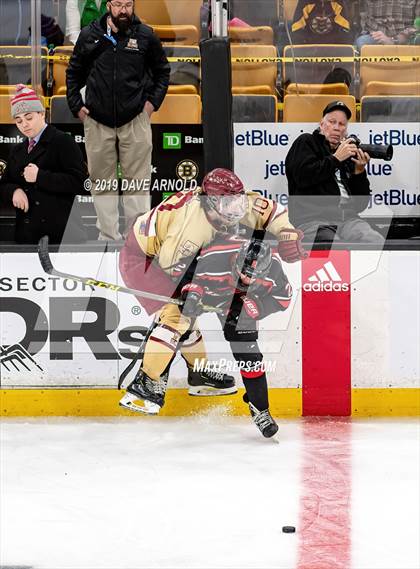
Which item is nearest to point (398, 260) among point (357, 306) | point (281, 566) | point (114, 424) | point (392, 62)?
point (357, 306)

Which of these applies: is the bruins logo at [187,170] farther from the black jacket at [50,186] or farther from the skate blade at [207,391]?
the skate blade at [207,391]

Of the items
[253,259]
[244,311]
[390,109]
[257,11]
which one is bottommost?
[244,311]

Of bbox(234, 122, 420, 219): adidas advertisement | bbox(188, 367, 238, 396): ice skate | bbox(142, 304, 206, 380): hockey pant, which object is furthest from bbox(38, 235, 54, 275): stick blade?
bbox(234, 122, 420, 219): adidas advertisement

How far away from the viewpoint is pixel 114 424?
624 cm

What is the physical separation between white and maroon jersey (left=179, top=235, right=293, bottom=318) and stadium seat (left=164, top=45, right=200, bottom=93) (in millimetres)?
900

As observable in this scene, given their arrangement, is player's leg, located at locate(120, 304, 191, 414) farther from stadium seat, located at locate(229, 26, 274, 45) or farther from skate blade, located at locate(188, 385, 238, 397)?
stadium seat, located at locate(229, 26, 274, 45)

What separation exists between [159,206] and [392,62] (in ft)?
4.64

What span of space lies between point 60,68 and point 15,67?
0.74ft

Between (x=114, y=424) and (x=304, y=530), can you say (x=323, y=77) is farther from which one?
(x=304, y=530)

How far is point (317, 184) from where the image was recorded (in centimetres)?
632

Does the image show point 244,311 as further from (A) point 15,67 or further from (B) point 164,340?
(A) point 15,67

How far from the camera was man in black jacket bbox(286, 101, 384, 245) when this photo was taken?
20.6 feet

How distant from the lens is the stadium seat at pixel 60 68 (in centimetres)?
638

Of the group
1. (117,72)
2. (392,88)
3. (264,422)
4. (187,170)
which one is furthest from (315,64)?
(264,422)
